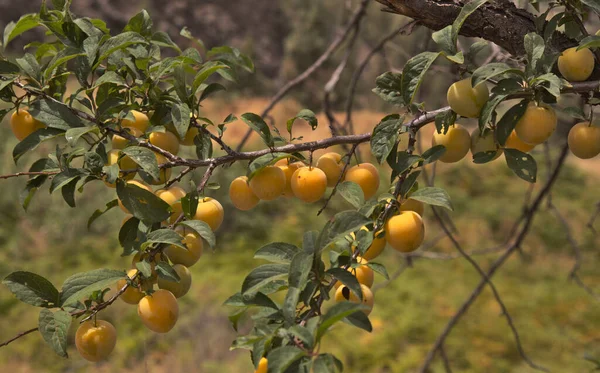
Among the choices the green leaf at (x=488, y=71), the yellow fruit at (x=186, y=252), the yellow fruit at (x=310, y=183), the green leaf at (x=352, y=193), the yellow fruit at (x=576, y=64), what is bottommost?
the yellow fruit at (x=186, y=252)

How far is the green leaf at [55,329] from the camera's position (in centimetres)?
43

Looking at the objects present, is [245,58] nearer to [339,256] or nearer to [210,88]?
[210,88]

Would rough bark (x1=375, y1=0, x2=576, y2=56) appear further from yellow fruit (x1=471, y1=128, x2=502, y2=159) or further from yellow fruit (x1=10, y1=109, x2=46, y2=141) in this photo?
yellow fruit (x1=10, y1=109, x2=46, y2=141)

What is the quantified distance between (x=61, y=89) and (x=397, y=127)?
375 millimetres

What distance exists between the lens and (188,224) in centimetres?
49

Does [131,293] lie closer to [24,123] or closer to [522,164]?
[24,123]

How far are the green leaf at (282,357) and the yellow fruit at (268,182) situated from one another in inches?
8.6

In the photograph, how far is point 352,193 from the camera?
1.69 ft

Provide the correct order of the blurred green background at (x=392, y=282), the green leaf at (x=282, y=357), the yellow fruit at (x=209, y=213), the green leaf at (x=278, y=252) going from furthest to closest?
the blurred green background at (x=392, y=282) → the yellow fruit at (x=209, y=213) → the green leaf at (x=278, y=252) → the green leaf at (x=282, y=357)

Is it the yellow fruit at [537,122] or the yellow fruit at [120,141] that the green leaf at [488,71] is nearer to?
the yellow fruit at [537,122]

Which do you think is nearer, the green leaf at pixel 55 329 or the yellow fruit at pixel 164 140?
the green leaf at pixel 55 329

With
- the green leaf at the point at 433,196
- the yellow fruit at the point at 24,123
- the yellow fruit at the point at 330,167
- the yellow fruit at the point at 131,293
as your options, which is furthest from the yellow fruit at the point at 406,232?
the yellow fruit at the point at 24,123

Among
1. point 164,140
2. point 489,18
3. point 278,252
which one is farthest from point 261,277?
point 489,18

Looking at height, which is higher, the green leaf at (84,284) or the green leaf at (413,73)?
the green leaf at (413,73)
